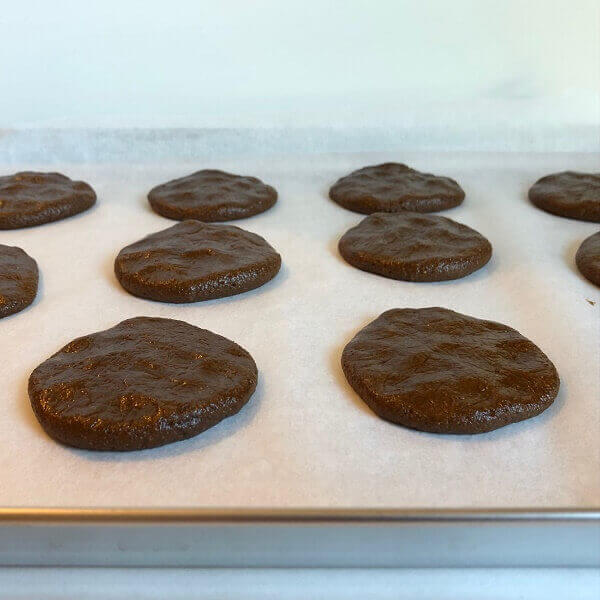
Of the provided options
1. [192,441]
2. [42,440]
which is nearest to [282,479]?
[192,441]

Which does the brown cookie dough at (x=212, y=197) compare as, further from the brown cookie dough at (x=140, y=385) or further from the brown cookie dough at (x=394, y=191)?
the brown cookie dough at (x=140, y=385)

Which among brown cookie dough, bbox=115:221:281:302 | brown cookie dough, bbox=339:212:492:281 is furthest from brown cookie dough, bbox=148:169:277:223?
brown cookie dough, bbox=339:212:492:281

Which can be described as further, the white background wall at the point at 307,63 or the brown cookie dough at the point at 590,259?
the white background wall at the point at 307,63

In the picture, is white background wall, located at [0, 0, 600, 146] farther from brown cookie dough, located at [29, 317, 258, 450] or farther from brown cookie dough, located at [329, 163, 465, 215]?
brown cookie dough, located at [29, 317, 258, 450]

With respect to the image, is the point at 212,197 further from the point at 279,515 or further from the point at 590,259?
the point at 279,515

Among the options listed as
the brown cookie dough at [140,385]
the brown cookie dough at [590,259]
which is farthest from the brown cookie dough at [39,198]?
the brown cookie dough at [590,259]
